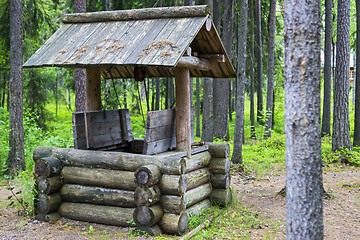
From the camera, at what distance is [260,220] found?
23.8ft

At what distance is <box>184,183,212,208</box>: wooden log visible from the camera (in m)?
6.96

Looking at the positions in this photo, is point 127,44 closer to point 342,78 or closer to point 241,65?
point 241,65

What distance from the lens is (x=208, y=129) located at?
1438 centimetres

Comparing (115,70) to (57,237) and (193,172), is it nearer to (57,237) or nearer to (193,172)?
(193,172)

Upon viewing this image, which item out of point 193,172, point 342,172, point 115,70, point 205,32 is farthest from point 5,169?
point 342,172

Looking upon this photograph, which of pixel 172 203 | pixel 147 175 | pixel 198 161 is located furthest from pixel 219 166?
pixel 147 175

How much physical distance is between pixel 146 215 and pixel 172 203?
50cm

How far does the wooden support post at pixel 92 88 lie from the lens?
7.99 metres

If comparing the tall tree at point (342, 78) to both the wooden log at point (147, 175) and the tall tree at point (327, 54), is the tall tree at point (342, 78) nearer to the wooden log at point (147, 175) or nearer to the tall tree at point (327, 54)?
the tall tree at point (327, 54)

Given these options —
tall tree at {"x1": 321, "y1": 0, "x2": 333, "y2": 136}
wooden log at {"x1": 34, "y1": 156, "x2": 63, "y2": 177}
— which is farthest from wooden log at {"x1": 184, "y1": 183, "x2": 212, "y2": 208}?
tall tree at {"x1": 321, "y1": 0, "x2": 333, "y2": 136}

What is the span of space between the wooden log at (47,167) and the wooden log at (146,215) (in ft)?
6.15

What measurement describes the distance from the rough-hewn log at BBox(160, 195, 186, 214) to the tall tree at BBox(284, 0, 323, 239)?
2652 millimetres

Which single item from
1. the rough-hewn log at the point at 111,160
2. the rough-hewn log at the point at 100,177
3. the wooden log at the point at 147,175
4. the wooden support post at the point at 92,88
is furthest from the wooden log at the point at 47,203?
the wooden support post at the point at 92,88

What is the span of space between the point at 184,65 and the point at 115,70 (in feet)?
10.1
